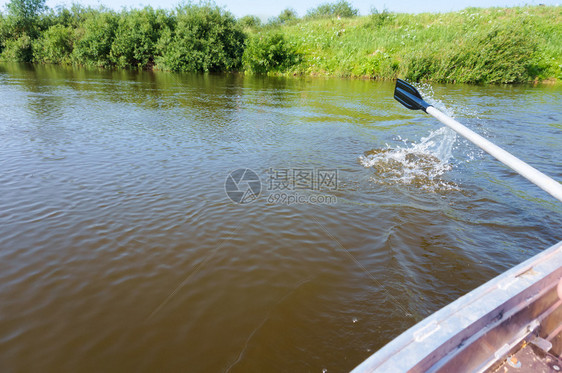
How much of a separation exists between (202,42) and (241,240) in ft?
107

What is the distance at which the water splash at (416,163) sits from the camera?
591cm

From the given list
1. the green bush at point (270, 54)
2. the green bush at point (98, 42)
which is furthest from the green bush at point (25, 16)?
the green bush at point (270, 54)

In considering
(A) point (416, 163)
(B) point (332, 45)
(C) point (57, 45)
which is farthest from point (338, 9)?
(A) point (416, 163)

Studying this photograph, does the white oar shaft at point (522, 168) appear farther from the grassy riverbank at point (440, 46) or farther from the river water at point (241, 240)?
the grassy riverbank at point (440, 46)

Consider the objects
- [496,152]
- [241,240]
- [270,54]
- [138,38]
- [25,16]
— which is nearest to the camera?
[496,152]

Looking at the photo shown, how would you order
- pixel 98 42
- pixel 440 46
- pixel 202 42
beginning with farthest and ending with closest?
pixel 98 42 → pixel 202 42 → pixel 440 46

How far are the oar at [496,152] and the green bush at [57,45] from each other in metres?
46.0

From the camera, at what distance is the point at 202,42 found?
3169cm

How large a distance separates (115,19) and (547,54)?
42608 millimetres

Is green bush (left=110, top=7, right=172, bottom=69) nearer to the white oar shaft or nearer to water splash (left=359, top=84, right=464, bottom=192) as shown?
water splash (left=359, top=84, right=464, bottom=192)

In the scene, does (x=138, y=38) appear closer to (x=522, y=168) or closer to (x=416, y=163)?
(x=416, y=163)

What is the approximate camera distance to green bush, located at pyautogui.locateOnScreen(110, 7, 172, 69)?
110 feet

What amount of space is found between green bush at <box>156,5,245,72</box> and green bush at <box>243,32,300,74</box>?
311 cm

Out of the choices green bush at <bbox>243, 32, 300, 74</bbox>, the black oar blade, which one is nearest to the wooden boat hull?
the black oar blade
